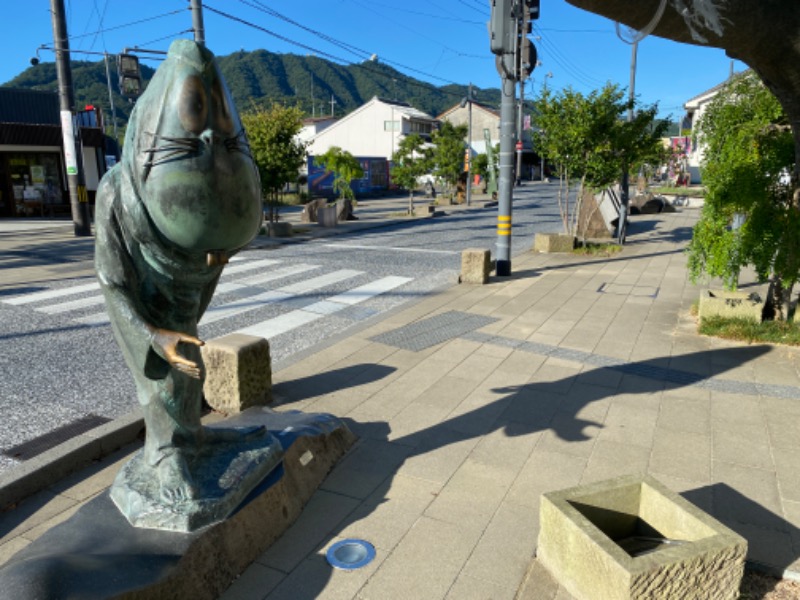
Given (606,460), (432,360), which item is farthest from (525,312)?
(606,460)

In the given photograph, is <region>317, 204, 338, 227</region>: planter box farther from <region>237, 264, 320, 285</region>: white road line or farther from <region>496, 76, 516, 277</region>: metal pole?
<region>496, 76, 516, 277</region>: metal pole

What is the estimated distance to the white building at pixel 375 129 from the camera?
48.6 meters

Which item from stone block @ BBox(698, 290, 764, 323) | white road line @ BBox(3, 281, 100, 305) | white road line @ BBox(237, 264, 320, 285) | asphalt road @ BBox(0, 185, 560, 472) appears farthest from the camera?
white road line @ BBox(237, 264, 320, 285)

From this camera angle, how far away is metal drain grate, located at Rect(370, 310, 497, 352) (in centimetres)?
706

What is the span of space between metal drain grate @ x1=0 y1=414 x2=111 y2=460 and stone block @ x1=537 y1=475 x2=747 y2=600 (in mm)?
3923

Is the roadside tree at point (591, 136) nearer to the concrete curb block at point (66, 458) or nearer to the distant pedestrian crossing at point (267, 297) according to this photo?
the distant pedestrian crossing at point (267, 297)

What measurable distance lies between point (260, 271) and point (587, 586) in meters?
10.1

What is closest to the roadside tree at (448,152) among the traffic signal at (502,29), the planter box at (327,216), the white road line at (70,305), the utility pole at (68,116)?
the planter box at (327,216)

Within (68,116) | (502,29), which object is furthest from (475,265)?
(68,116)

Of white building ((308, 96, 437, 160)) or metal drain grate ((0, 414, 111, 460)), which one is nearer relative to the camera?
metal drain grate ((0, 414, 111, 460))

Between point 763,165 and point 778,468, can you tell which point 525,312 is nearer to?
point 763,165

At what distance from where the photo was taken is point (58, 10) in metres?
15.3

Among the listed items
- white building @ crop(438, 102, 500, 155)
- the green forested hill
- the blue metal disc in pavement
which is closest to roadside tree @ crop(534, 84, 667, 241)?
the blue metal disc in pavement

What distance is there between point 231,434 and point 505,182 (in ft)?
28.6
